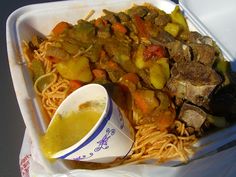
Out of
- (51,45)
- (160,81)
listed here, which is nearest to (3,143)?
(51,45)

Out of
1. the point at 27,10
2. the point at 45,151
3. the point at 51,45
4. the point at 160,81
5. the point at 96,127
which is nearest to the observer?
the point at 96,127

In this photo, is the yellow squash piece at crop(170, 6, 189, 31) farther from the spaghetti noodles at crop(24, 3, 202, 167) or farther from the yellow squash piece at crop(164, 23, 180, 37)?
the spaghetti noodles at crop(24, 3, 202, 167)

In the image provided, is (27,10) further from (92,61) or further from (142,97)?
Answer: (142,97)

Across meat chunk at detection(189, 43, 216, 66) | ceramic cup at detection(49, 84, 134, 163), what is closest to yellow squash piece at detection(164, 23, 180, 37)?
meat chunk at detection(189, 43, 216, 66)

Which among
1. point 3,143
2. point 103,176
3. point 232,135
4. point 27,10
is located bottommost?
point 3,143

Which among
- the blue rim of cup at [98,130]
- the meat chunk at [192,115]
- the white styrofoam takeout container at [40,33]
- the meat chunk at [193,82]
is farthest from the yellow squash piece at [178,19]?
the blue rim of cup at [98,130]

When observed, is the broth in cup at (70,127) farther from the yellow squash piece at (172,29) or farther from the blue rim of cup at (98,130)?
the yellow squash piece at (172,29)
